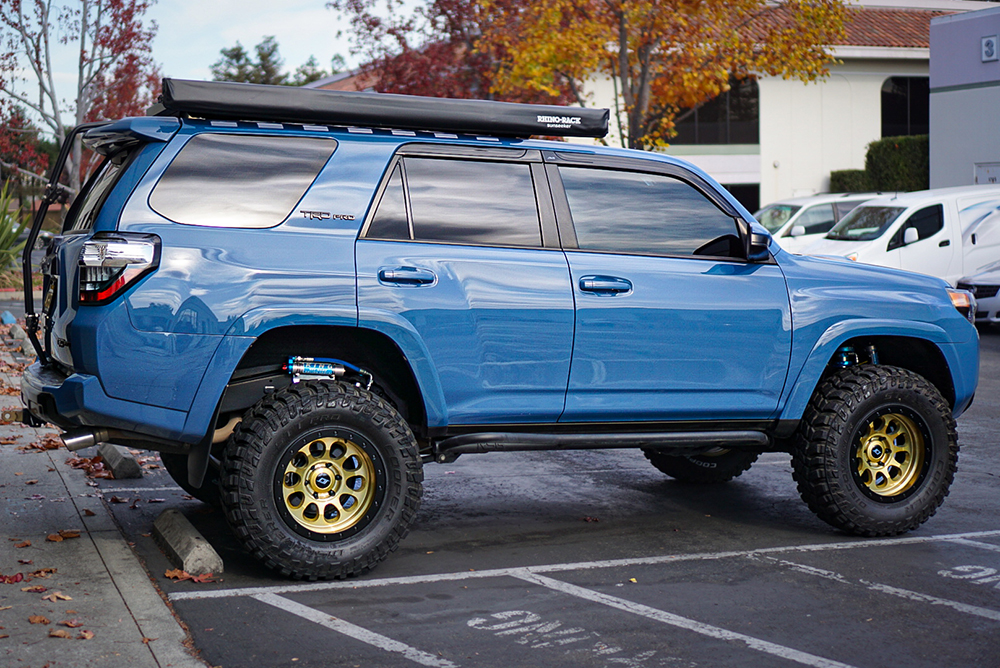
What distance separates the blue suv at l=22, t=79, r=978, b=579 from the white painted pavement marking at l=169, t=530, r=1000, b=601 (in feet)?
0.29

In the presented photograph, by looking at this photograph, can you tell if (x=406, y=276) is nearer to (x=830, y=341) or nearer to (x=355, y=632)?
(x=355, y=632)

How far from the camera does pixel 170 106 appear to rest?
5.18m

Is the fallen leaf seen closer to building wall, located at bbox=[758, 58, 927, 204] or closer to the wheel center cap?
the wheel center cap

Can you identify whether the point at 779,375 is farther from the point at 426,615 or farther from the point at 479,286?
the point at 426,615

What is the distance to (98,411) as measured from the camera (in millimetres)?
4969

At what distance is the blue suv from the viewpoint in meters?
5.09

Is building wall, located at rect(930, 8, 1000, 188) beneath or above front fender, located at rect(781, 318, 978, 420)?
above

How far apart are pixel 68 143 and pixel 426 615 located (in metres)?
2.78

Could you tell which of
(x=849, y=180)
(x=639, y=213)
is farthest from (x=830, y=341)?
(x=849, y=180)

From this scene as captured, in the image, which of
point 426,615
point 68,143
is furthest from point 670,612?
point 68,143

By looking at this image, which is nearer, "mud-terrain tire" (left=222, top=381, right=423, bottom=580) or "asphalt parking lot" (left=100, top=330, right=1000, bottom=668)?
"asphalt parking lot" (left=100, top=330, right=1000, bottom=668)

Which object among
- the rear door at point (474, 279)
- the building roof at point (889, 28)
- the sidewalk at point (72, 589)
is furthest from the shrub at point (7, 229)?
the building roof at point (889, 28)

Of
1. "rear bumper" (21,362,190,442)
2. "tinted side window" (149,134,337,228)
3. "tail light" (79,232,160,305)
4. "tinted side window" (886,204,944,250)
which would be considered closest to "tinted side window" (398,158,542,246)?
"tinted side window" (149,134,337,228)

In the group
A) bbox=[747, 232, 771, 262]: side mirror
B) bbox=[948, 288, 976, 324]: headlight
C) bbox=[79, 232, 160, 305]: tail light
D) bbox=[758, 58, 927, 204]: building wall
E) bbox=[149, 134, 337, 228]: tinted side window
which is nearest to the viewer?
bbox=[79, 232, 160, 305]: tail light
